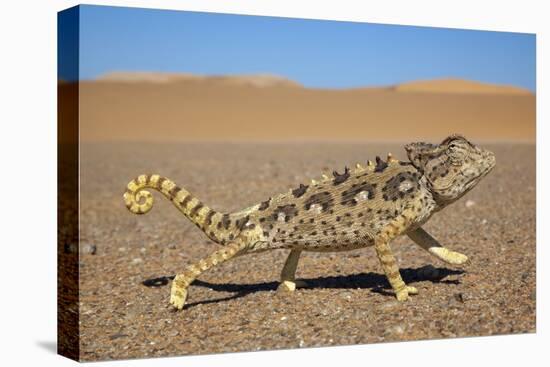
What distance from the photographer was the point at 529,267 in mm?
7461

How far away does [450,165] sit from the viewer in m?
6.21

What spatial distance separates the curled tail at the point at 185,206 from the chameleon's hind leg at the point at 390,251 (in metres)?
1.05

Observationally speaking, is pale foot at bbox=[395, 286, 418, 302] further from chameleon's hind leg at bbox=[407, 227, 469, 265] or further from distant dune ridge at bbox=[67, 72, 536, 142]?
distant dune ridge at bbox=[67, 72, 536, 142]

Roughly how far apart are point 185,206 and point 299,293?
1.14 meters

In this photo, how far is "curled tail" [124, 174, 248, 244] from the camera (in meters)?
6.23

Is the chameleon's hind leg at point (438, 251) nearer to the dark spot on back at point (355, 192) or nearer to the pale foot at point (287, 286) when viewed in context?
the dark spot on back at point (355, 192)

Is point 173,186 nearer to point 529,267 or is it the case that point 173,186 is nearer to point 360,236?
point 360,236

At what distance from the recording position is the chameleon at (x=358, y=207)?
614 centimetres

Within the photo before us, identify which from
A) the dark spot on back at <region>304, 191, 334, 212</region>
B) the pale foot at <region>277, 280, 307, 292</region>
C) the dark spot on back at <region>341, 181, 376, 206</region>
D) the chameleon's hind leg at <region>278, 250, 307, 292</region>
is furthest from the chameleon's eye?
the pale foot at <region>277, 280, 307, 292</region>

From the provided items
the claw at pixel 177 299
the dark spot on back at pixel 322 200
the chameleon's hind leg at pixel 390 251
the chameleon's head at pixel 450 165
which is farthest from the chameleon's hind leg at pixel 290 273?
the chameleon's head at pixel 450 165

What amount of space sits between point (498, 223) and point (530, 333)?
3151mm

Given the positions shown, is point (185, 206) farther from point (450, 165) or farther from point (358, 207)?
point (450, 165)

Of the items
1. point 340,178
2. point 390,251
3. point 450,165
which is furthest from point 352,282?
point 450,165

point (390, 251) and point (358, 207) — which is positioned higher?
point (358, 207)
